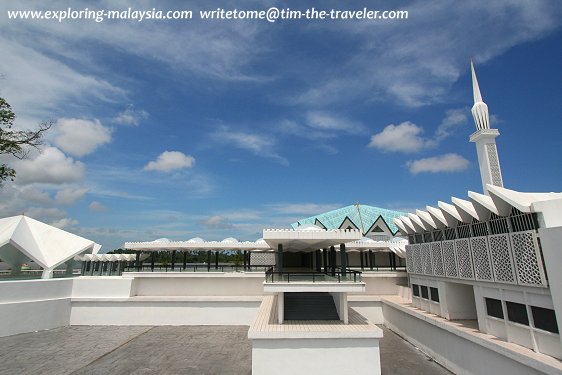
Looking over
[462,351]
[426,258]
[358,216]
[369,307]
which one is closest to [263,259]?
[358,216]

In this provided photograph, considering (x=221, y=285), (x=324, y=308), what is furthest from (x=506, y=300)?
(x=221, y=285)

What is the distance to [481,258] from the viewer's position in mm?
15086

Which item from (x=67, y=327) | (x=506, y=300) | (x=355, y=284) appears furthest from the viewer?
(x=67, y=327)

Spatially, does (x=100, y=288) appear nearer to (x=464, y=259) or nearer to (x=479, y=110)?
(x=464, y=259)

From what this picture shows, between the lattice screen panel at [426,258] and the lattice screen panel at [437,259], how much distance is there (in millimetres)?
469

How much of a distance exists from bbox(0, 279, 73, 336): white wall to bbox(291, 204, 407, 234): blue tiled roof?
28400 mm

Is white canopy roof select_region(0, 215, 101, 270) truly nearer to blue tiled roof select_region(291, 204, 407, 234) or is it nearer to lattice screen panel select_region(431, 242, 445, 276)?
blue tiled roof select_region(291, 204, 407, 234)

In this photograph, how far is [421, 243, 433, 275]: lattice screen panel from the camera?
2033 cm

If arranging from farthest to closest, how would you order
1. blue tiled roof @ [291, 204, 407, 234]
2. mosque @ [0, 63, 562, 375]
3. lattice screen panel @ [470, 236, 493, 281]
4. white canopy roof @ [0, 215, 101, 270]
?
1. blue tiled roof @ [291, 204, 407, 234]
2. white canopy roof @ [0, 215, 101, 270]
3. lattice screen panel @ [470, 236, 493, 281]
4. mosque @ [0, 63, 562, 375]

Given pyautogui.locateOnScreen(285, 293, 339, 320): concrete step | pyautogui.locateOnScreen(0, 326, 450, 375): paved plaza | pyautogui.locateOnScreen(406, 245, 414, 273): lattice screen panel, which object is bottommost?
pyautogui.locateOnScreen(0, 326, 450, 375): paved plaza

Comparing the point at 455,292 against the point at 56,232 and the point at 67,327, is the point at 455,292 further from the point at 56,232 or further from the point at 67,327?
the point at 56,232

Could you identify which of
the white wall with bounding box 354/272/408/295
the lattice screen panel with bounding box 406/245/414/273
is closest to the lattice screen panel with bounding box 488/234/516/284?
the lattice screen panel with bounding box 406/245/414/273

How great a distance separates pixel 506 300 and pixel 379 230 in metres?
31.9

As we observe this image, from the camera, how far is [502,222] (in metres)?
13.8
